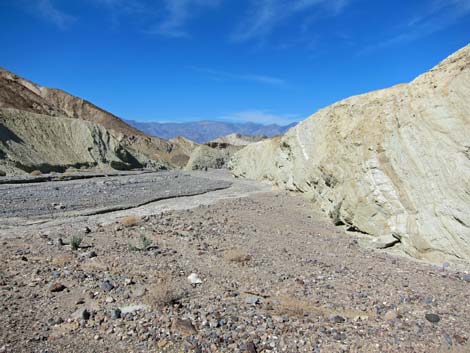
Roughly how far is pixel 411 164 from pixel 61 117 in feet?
184

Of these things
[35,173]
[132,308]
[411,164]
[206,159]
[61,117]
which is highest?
[61,117]

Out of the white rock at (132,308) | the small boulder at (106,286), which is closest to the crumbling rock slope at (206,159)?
the small boulder at (106,286)

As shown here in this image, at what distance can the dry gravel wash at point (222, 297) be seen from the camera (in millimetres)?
5266

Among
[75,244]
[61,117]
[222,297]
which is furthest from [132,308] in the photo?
[61,117]

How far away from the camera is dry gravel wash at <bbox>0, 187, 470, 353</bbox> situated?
17.3 ft

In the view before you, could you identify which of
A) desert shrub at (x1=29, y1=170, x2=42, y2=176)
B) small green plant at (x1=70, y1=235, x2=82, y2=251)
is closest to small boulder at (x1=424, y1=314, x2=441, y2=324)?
small green plant at (x1=70, y1=235, x2=82, y2=251)

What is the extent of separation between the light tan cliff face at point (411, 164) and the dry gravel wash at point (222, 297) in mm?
1099

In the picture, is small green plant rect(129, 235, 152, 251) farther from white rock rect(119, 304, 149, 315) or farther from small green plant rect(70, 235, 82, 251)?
white rock rect(119, 304, 149, 315)

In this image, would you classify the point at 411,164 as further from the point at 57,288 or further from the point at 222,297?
the point at 57,288

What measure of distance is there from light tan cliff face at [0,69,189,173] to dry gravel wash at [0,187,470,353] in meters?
33.9

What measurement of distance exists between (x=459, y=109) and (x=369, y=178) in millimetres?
3544

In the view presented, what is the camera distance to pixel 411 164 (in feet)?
34.7

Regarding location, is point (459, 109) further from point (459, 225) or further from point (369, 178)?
point (369, 178)

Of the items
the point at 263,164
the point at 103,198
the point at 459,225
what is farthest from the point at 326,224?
the point at 263,164
